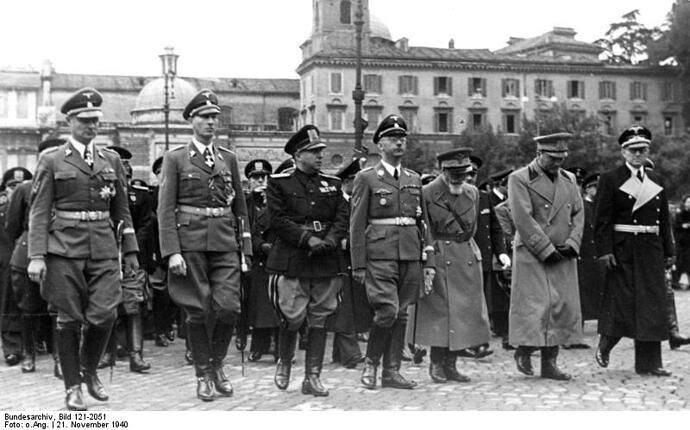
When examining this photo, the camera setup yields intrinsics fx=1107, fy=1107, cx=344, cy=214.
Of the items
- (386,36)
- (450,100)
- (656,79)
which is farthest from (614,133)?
(386,36)

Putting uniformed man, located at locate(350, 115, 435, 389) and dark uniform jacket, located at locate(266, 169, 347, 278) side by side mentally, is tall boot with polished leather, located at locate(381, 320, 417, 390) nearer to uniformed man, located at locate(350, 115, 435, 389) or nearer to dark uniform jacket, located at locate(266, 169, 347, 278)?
uniformed man, located at locate(350, 115, 435, 389)

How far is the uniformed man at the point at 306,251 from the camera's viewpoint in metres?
9.01

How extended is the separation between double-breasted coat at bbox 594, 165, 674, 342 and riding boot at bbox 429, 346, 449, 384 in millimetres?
1627

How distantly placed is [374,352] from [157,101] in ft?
239

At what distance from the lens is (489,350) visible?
12.0 meters

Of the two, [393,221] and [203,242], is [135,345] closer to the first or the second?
[203,242]

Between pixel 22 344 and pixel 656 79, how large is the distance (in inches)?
3269

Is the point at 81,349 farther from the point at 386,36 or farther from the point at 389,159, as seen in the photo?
the point at 386,36

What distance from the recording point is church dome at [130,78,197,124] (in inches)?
3073

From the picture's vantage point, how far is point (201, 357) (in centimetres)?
875

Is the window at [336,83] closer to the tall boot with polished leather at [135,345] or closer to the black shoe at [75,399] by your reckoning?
the tall boot with polished leather at [135,345]
